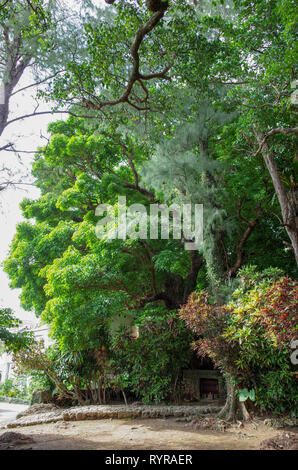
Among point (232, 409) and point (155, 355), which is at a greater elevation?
point (155, 355)

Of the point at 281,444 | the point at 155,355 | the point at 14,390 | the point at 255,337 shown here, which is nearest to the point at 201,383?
the point at 155,355

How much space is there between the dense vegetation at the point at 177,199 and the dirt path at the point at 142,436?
2.90 feet

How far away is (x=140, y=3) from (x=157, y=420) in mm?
6702

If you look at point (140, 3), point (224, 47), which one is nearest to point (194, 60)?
point (224, 47)

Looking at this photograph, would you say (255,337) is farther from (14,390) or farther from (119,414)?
(14,390)

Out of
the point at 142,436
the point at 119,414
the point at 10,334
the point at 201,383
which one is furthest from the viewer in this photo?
the point at 201,383

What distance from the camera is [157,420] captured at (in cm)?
543

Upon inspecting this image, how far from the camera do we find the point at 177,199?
7.29 metres

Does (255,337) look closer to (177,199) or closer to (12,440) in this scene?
(12,440)

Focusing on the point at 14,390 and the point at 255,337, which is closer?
the point at 255,337

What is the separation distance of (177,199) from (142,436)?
4741 mm

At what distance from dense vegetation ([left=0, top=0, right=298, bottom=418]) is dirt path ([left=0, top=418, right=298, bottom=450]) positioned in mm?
885

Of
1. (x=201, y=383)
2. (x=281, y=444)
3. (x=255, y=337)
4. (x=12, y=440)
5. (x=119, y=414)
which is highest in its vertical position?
(x=255, y=337)

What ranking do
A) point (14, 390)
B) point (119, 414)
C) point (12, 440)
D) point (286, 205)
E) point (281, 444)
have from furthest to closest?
point (14, 390)
point (286, 205)
point (119, 414)
point (12, 440)
point (281, 444)
